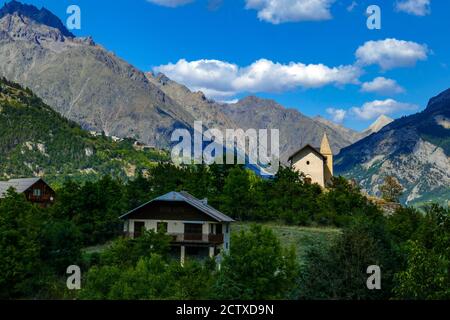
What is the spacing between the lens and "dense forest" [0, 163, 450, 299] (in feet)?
107

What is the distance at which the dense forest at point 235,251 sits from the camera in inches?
1286

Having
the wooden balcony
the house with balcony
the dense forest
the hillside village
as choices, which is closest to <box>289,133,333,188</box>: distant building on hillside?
the hillside village

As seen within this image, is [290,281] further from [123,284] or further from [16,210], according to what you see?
[16,210]

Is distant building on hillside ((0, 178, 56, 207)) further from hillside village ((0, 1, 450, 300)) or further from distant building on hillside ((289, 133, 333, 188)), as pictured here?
distant building on hillside ((289, 133, 333, 188))

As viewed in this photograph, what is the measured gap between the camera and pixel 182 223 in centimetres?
6581

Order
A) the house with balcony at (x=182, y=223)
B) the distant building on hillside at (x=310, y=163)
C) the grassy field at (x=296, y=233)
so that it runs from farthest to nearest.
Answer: the distant building on hillside at (x=310, y=163) → the grassy field at (x=296, y=233) → the house with balcony at (x=182, y=223)

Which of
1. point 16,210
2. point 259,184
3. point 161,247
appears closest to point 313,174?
point 259,184

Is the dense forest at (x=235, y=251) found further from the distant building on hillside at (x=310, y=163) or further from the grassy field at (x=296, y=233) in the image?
the distant building on hillside at (x=310, y=163)

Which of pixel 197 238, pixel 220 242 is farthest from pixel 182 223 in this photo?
pixel 220 242

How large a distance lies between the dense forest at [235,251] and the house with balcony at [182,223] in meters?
6.33

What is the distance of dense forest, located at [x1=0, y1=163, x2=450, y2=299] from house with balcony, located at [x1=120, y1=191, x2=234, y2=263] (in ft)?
20.8

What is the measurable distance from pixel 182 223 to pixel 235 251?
2757 cm

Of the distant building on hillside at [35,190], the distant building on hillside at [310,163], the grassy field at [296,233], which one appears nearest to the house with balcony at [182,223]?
the grassy field at [296,233]
